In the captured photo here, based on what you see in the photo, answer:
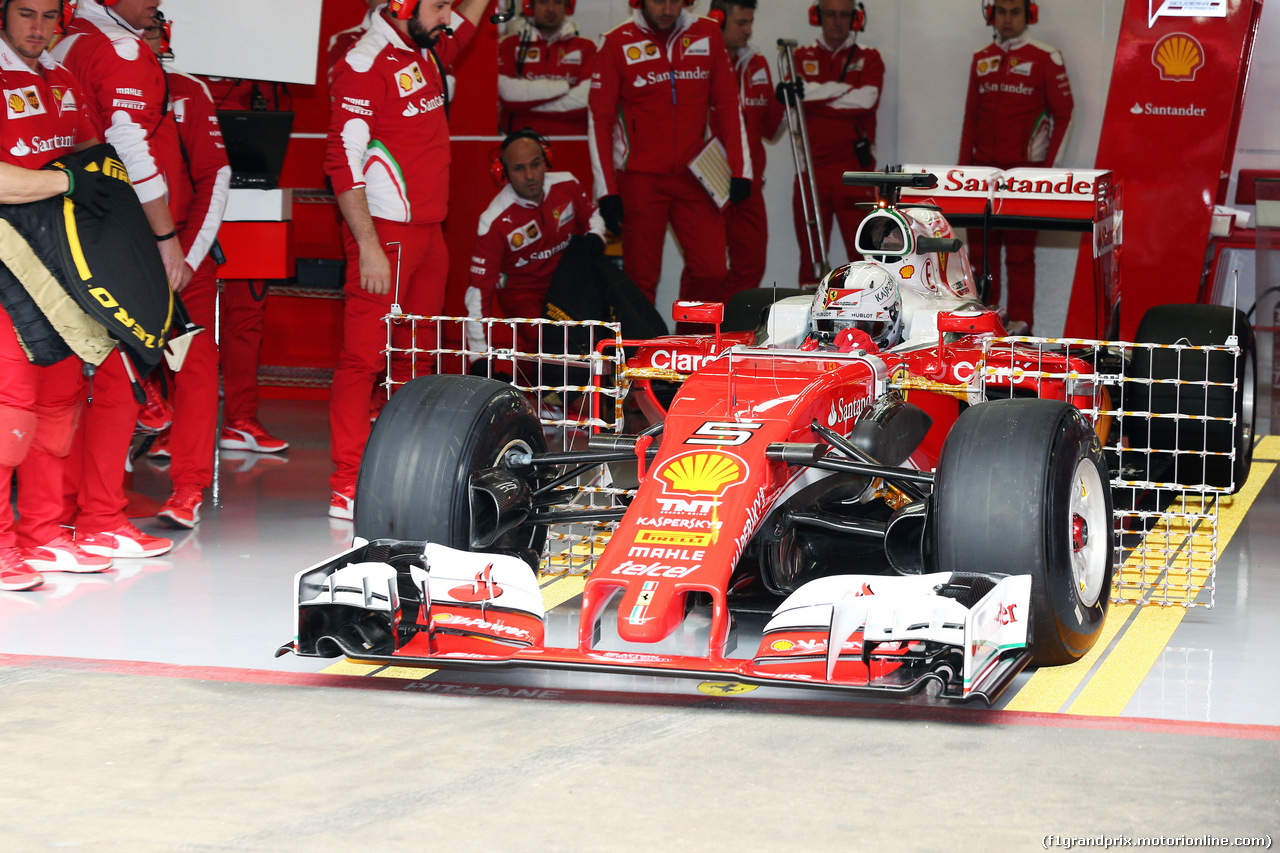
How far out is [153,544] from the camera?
6.20 meters

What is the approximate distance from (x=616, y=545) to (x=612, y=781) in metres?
0.88

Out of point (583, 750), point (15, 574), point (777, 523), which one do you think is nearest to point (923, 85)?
point (777, 523)

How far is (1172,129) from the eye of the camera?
952cm

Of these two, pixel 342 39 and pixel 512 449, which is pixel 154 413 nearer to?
pixel 342 39

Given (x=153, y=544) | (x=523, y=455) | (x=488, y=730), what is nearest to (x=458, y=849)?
(x=488, y=730)

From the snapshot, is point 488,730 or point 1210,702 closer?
point 488,730

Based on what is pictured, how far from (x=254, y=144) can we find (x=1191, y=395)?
4.72 metres

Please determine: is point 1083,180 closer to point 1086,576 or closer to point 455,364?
point 1086,576

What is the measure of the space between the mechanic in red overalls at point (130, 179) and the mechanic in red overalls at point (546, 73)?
15.7 feet

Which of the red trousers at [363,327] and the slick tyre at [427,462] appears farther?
the red trousers at [363,327]

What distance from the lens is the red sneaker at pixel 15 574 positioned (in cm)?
554

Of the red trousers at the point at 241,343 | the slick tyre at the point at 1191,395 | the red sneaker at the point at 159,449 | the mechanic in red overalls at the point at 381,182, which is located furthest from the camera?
the red sneaker at the point at 159,449

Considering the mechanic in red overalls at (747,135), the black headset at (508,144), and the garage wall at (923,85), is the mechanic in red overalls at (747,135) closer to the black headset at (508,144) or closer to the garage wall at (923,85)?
the garage wall at (923,85)

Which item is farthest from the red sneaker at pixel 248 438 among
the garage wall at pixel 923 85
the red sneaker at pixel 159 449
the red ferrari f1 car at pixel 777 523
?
the garage wall at pixel 923 85
